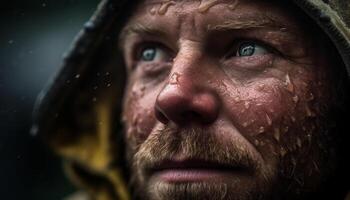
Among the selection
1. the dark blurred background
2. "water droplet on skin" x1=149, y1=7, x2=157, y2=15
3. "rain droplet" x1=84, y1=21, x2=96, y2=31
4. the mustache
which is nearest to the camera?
the mustache

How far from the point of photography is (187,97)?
1.62m

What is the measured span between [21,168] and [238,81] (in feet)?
6.78

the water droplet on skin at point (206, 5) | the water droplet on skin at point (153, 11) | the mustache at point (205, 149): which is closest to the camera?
the mustache at point (205, 149)

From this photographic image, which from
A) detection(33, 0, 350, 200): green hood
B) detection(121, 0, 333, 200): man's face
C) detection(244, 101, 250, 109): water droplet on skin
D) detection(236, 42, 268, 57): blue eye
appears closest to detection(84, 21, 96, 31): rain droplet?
→ detection(33, 0, 350, 200): green hood

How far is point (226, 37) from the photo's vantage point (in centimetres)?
172

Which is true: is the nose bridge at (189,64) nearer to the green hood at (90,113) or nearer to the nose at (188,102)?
the nose at (188,102)

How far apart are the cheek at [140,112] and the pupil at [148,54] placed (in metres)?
0.09

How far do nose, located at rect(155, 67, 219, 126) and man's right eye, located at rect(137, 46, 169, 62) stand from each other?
0.73ft

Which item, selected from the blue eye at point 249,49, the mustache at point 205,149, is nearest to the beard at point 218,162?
the mustache at point 205,149

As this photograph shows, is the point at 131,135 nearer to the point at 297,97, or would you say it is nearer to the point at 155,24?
the point at 155,24

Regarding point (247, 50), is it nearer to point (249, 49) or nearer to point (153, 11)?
point (249, 49)

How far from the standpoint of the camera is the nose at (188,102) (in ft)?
5.32

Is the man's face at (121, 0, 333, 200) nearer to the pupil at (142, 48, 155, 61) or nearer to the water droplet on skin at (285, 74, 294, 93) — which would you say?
the water droplet on skin at (285, 74, 294, 93)

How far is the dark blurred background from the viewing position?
3.23 metres
